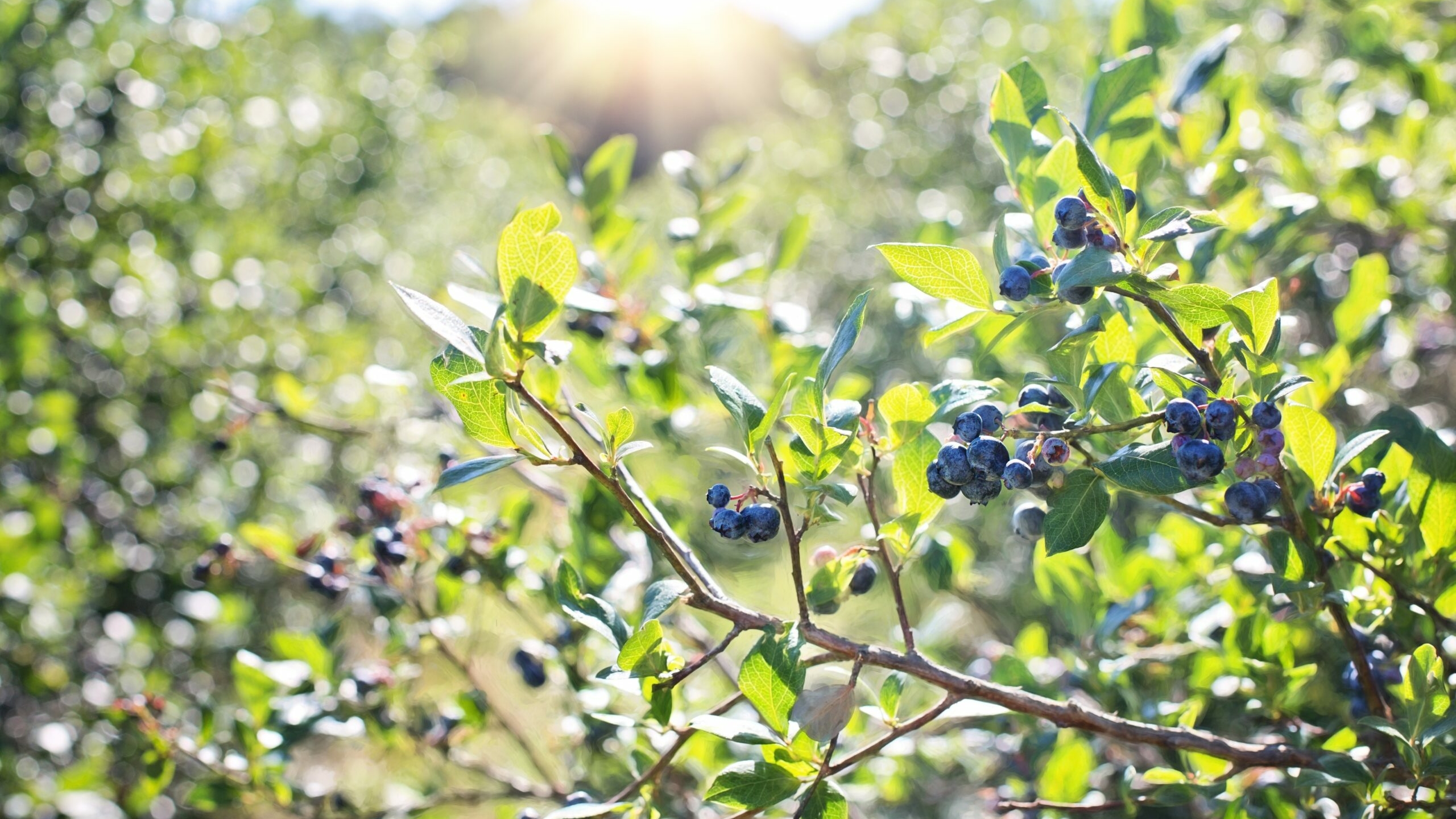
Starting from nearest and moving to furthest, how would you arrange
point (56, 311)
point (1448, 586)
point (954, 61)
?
1. point (1448, 586)
2. point (56, 311)
3. point (954, 61)

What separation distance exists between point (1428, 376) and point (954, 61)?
1.61 metres

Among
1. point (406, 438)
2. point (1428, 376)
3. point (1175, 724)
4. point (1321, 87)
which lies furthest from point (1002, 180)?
point (1175, 724)

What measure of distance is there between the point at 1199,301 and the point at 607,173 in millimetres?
834

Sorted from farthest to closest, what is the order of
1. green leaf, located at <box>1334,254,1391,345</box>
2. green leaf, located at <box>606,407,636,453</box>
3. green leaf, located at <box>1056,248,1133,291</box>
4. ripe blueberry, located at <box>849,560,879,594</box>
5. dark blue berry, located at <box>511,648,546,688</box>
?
dark blue berry, located at <box>511,648,546,688</box>, green leaf, located at <box>1334,254,1391,345</box>, ripe blueberry, located at <box>849,560,879,594</box>, green leaf, located at <box>606,407,636,453</box>, green leaf, located at <box>1056,248,1133,291</box>

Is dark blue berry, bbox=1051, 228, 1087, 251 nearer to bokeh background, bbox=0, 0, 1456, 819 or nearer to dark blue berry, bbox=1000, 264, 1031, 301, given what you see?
dark blue berry, bbox=1000, 264, 1031, 301

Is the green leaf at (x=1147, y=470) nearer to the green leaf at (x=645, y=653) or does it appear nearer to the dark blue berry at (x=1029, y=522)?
the dark blue berry at (x=1029, y=522)

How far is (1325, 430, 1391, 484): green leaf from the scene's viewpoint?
776 mm

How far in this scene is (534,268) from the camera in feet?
2.38

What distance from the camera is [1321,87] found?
1.95 metres

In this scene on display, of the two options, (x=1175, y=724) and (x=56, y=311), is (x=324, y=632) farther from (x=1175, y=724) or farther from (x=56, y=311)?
(x=56, y=311)

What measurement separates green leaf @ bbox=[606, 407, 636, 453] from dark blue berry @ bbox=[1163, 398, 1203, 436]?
0.40m

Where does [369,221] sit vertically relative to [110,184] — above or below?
below

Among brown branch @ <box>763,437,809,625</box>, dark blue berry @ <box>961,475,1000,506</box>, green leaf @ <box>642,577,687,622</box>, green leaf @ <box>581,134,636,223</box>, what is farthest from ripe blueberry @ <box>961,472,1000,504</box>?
green leaf @ <box>581,134,636,223</box>

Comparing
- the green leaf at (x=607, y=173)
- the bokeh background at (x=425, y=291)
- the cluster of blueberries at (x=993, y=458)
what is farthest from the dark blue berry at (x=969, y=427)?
the green leaf at (x=607, y=173)
